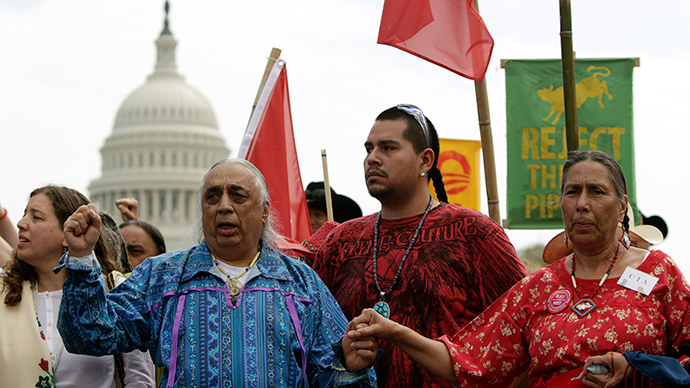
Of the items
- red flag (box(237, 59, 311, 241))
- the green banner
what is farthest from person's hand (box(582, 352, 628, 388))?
the green banner

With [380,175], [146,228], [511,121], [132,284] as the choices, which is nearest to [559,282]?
[380,175]

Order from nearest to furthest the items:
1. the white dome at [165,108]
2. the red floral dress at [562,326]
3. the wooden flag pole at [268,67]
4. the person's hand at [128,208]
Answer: the red floral dress at [562,326] → the wooden flag pole at [268,67] → the person's hand at [128,208] → the white dome at [165,108]

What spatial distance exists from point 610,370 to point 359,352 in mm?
873

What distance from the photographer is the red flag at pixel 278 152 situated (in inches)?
244

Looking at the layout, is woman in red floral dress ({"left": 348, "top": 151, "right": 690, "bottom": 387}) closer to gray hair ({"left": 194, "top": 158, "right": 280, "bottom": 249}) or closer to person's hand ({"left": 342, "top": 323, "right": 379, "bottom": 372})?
person's hand ({"left": 342, "top": 323, "right": 379, "bottom": 372})

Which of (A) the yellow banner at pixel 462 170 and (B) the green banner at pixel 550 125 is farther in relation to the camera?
(A) the yellow banner at pixel 462 170

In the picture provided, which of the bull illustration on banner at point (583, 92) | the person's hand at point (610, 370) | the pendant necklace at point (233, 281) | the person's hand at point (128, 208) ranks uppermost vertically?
the bull illustration on banner at point (583, 92)

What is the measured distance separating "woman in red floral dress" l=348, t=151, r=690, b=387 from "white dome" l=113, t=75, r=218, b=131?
8776 centimetres

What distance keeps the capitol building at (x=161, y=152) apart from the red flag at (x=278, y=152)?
255 feet

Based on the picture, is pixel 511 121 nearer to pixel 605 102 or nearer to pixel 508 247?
pixel 605 102

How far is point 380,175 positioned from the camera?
4277 millimetres

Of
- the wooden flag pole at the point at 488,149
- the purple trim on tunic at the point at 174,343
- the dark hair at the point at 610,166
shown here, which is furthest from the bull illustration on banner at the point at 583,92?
the purple trim on tunic at the point at 174,343

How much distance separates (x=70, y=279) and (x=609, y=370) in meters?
1.88

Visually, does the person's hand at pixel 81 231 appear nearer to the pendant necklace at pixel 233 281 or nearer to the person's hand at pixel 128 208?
the pendant necklace at pixel 233 281
